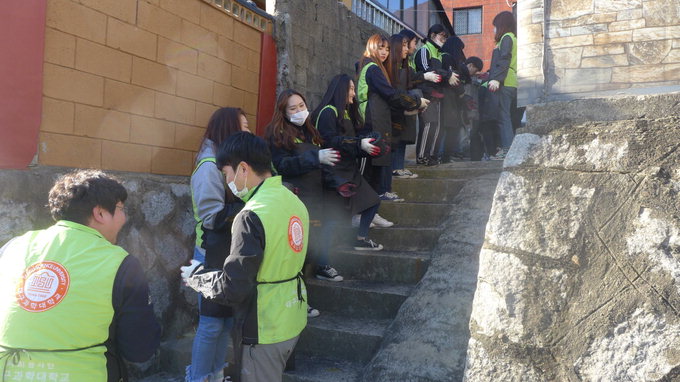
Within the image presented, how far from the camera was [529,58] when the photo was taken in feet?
11.6

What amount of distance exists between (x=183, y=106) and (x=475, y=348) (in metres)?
3.08

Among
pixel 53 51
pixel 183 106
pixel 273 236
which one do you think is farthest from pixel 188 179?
pixel 273 236

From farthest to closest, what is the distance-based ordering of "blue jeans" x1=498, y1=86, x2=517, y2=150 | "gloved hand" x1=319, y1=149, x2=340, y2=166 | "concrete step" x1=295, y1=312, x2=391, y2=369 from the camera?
"blue jeans" x1=498, y1=86, x2=517, y2=150
"gloved hand" x1=319, y1=149, x2=340, y2=166
"concrete step" x1=295, y1=312, x2=391, y2=369

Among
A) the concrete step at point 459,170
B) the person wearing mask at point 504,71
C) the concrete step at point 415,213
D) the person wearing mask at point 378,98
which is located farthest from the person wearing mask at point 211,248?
the person wearing mask at point 504,71

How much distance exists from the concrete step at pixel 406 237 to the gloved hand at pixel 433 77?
6.77ft

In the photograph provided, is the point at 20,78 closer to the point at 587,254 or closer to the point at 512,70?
the point at 587,254

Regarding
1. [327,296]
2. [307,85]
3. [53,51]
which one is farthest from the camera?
[307,85]

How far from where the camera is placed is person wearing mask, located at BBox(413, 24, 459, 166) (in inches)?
232

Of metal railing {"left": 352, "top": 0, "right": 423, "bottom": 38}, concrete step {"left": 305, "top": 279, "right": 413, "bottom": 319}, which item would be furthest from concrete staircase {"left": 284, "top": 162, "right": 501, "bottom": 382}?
metal railing {"left": 352, "top": 0, "right": 423, "bottom": 38}

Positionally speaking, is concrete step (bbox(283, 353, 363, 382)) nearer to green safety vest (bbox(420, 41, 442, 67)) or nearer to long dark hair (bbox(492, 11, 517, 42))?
green safety vest (bbox(420, 41, 442, 67))

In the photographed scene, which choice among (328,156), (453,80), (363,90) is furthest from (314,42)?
(328,156)

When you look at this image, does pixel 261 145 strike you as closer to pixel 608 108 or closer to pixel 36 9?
pixel 608 108

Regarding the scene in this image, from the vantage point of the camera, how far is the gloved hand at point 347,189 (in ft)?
12.5

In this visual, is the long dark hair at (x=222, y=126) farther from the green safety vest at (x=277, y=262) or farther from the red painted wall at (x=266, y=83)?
the red painted wall at (x=266, y=83)
